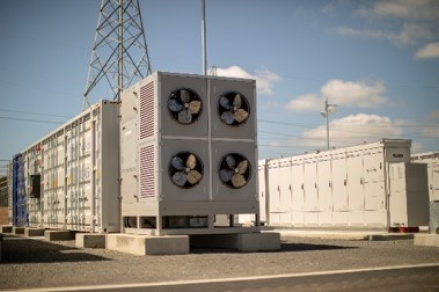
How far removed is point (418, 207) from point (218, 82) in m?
10.3

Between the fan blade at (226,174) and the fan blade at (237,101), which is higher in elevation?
the fan blade at (237,101)

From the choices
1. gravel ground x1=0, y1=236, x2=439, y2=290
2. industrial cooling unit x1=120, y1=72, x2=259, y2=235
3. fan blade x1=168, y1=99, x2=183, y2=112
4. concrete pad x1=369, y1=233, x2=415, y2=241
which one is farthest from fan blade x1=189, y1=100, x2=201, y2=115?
concrete pad x1=369, y1=233, x2=415, y2=241

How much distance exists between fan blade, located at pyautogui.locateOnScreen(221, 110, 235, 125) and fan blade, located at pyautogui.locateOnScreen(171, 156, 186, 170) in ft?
5.72

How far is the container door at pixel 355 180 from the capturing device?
78.1 feet

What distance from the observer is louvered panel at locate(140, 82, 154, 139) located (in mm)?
15273

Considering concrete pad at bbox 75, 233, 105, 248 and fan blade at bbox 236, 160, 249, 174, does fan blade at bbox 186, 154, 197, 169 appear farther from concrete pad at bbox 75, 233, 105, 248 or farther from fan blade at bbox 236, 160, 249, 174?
concrete pad at bbox 75, 233, 105, 248

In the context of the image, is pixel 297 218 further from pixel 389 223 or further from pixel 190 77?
pixel 190 77

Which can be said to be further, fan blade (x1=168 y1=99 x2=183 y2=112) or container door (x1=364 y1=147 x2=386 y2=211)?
container door (x1=364 y1=147 x2=386 y2=211)

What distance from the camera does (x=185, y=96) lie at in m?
15.3

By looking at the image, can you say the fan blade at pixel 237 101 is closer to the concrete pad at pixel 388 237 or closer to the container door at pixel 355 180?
the concrete pad at pixel 388 237

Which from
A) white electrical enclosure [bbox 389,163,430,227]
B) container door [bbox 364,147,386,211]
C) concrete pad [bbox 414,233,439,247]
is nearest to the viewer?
concrete pad [bbox 414,233,439,247]

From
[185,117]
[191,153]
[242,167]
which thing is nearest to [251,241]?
[242,167]

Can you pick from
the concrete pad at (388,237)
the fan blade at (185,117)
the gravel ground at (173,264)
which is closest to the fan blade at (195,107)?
the fan blade at (185,117)

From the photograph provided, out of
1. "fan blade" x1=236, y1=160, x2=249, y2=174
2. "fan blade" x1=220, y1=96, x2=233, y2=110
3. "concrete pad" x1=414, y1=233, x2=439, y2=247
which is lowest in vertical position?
"concrete pad" x1=414, y1=233, x2=439, y2=247
